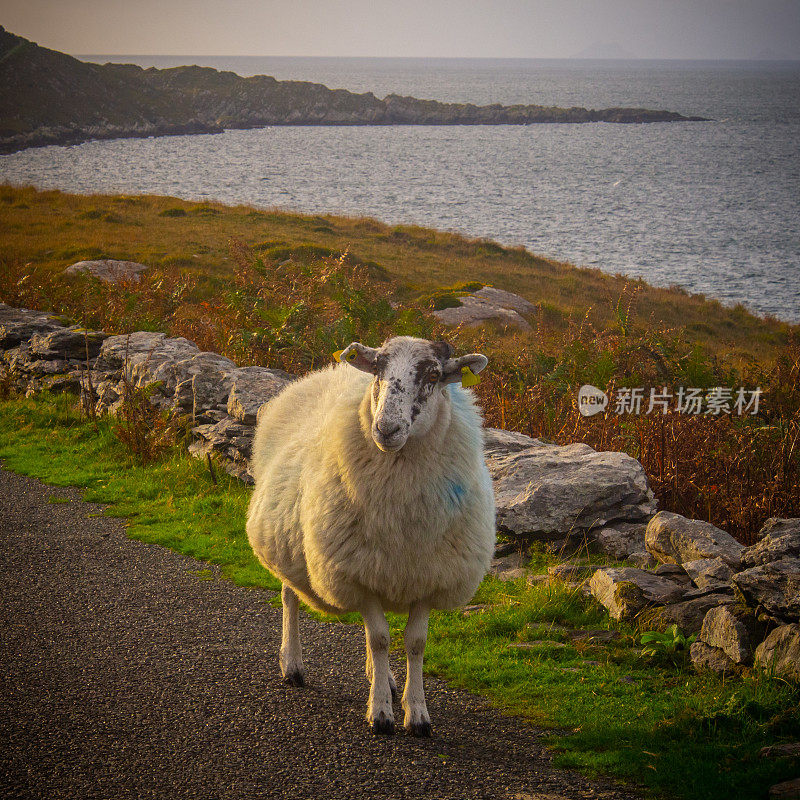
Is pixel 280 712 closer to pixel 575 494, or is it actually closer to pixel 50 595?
pixel 50 595

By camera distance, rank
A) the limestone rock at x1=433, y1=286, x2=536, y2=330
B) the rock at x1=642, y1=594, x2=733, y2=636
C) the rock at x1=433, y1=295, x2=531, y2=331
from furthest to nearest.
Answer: the limestone rock at x1=433, y1=286, x2=536, y2=330 < the rock at x1=433, y1=295, x2=531, y2=331 < the rock at x1=642, y1=594, x2=733, y2=636

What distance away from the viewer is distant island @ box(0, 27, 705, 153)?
2687 inches

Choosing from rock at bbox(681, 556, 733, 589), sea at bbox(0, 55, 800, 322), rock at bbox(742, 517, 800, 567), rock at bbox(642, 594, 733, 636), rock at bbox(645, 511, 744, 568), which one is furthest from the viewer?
sea at bbox(0, 55, 800, 322)

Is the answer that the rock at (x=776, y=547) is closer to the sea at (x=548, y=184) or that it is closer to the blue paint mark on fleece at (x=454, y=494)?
the blue paint mark on fleece at (x=454, y=494)

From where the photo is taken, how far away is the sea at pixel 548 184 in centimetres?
4791

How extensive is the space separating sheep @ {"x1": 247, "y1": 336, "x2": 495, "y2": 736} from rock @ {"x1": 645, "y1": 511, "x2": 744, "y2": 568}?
2.47m

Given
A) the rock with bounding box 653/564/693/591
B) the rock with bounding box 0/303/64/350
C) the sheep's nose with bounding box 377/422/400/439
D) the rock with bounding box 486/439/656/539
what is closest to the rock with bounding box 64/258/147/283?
the rock with bounding box 0/303/64/350

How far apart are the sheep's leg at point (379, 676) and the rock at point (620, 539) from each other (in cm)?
350

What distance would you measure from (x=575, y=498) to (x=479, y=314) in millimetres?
19637

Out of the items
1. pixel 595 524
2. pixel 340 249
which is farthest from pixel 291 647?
pixel 340 249

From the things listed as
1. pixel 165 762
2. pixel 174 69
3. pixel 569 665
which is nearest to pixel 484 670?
pixel 569 665

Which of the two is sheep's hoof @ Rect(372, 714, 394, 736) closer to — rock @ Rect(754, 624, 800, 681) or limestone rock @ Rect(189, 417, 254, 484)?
rock @ Rect(754, 624, 800, 681)

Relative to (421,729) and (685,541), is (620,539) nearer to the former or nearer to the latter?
(685,541)

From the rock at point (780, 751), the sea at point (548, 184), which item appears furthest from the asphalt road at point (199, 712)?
the sea at point (548, 184)
